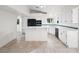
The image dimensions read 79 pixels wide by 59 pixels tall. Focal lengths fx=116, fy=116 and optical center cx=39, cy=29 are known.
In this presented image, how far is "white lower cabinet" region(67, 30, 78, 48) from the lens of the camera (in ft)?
12.8

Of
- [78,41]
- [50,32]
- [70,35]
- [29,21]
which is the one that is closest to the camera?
[78,41]

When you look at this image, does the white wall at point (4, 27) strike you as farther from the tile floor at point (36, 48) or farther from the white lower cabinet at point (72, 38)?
the white lower cabinet at point (72, 38)

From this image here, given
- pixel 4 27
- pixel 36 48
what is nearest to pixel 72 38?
pixel 36 48

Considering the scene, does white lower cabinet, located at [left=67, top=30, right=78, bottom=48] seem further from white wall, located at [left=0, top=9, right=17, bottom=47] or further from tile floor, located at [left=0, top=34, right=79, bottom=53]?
white wall, located at [left=0, top=9, right=17, bottom=47]

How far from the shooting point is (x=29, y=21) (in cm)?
893

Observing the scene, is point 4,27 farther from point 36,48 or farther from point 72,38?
point 36,48

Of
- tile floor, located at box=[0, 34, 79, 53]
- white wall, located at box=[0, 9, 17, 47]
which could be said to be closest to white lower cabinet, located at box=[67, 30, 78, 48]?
tile floor, located at box=[0, 34, 79, 53]

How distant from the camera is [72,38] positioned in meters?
4.04

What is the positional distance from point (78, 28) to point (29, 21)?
5.55 m

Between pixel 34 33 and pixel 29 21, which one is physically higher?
pixel 29 21

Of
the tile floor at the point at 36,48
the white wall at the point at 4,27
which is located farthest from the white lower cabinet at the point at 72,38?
the white wall at the point at 4,27
